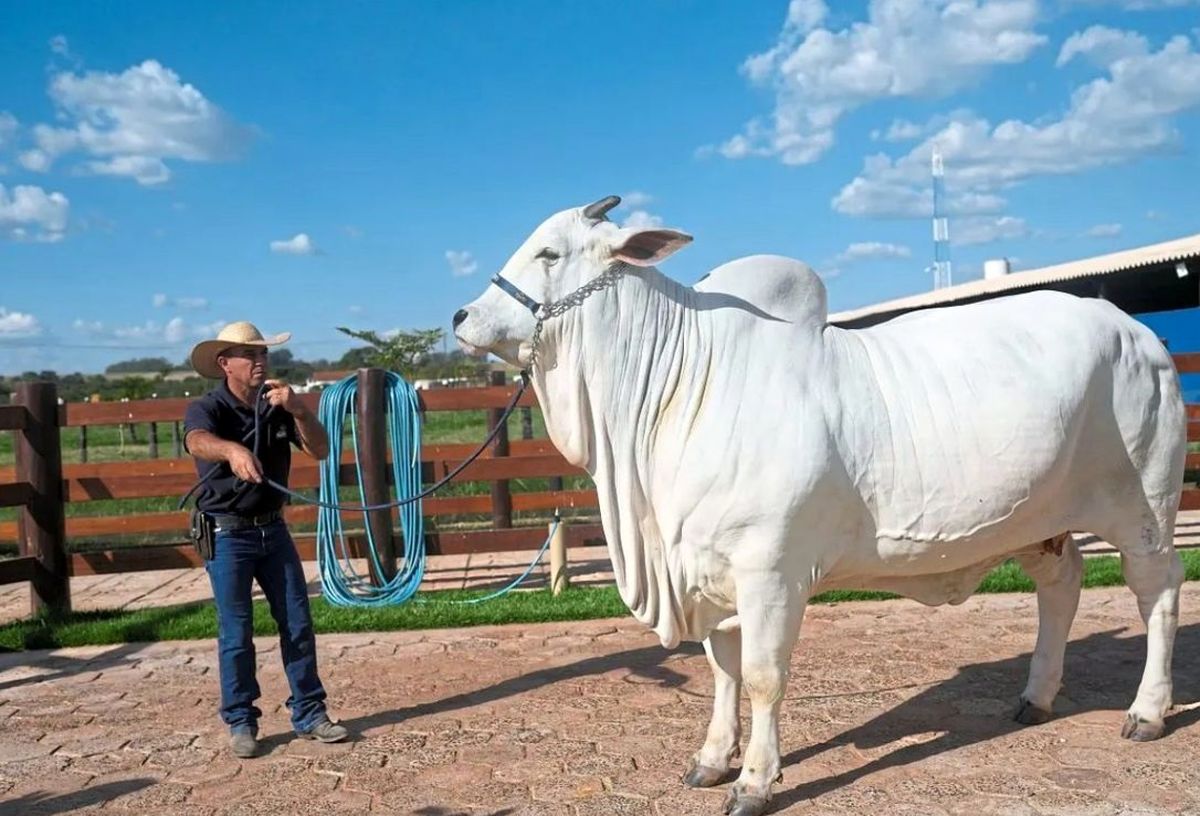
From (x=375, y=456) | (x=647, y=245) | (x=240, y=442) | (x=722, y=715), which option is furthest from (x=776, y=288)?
(x=375, y=456)

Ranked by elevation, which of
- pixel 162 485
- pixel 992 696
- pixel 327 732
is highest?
pixel 162 485

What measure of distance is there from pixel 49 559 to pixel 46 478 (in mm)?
556

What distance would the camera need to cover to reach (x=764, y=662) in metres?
3.64

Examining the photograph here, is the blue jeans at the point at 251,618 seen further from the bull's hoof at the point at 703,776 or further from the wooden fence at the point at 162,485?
the wooden fence at the point at 162,485

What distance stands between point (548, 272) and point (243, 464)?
5.20ft

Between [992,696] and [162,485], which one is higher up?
[162,485]

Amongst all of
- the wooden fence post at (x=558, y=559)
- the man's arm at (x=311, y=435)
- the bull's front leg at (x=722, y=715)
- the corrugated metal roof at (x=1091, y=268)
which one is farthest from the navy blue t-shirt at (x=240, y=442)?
the corrugated metal roof at (x=1091, y=268)

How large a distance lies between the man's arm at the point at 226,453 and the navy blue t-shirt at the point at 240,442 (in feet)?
0.20

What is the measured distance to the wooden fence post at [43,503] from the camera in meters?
7.25

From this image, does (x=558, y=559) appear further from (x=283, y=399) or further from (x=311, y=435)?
(x=283, y=399)

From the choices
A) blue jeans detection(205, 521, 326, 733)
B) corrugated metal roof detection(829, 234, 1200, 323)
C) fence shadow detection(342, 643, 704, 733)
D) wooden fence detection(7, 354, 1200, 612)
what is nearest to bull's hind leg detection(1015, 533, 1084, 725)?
fence shadow detection(342, 643, 704, 733)

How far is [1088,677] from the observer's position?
5.09m

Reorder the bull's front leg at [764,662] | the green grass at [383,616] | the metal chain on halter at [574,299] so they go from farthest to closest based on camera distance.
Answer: the green grass at [383,616], the metal chain on halter at [574,299], the bull's front leg at [764,662]

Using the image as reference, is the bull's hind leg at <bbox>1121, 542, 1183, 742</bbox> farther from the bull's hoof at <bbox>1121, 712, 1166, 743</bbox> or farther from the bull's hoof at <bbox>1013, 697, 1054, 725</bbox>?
the bull's hoof at <bbox>1013, 697, 1054, 725</bbox>
